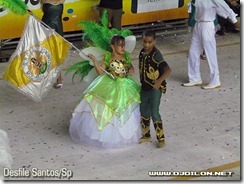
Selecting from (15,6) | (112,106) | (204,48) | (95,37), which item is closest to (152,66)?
(112,106)

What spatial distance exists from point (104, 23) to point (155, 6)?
16.7 ft

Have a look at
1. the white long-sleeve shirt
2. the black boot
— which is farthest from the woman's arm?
the white long-sleeve shirt

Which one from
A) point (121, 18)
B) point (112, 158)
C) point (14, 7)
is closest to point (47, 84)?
point (14, 7)

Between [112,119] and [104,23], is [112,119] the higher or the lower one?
the lower one

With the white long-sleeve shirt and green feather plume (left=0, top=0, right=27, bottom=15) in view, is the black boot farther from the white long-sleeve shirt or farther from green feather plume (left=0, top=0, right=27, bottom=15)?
the white long-sleeve shirt

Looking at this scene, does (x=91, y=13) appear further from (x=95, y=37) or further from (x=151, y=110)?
(x=151, y=110)

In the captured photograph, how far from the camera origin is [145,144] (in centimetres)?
818

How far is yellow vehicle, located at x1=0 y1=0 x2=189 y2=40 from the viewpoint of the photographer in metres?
11.9

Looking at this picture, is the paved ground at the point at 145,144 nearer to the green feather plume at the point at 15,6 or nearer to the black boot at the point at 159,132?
the black boot at the point at 159,132

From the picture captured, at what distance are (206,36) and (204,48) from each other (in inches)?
8.6

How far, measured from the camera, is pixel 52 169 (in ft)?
24.5

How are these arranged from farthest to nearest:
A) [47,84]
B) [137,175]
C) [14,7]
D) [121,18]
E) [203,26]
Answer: [121,18], [203,26], [47,84], [14,7], [137,175]

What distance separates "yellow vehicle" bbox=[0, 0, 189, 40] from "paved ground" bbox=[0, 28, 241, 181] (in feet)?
4.59

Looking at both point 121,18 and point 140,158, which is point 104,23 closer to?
point 140,158
